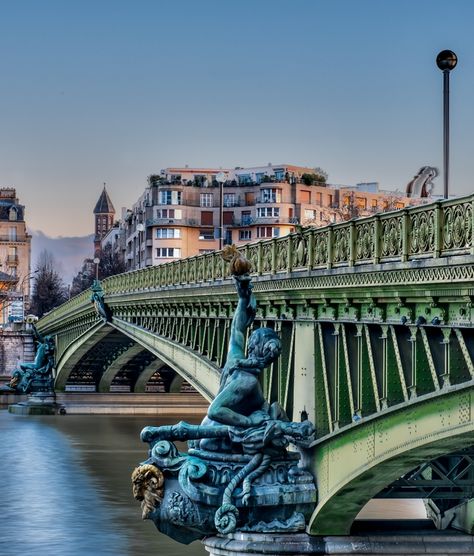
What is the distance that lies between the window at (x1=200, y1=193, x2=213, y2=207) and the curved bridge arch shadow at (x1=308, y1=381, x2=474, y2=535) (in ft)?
414

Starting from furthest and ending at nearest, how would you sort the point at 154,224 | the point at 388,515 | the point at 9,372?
1. the point at 154,224
2. the point at 9,372
3. the point at 388,515

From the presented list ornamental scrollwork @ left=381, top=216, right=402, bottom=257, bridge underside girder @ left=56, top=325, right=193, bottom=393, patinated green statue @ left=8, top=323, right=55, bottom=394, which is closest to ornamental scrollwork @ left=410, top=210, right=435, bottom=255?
ornamental scrollwork @ left=381, top=216, right=402, bottom=257

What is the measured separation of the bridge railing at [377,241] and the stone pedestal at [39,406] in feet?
188

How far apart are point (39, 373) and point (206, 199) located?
199 ft

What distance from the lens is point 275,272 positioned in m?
32.4

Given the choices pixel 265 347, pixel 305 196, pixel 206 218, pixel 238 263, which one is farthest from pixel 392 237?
pixel 206 218

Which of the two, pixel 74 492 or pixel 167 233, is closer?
pixel 74 492

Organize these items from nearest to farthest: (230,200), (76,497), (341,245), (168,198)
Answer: (341,245) → (76,497) → (168,198) → (230,200)

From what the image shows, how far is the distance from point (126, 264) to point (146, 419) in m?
84.1

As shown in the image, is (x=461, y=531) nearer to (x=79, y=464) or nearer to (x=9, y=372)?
(x=79, y=464)

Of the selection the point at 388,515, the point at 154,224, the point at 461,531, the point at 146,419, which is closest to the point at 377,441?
the point at 461,531

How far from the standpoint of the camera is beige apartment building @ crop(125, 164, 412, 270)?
497 ft

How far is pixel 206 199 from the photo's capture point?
155500 millimetres

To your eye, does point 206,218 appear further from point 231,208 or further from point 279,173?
point 279,173
